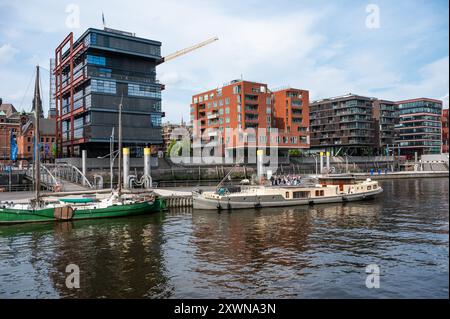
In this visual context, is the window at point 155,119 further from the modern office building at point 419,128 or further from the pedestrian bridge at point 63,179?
the modern office building at point 419,128

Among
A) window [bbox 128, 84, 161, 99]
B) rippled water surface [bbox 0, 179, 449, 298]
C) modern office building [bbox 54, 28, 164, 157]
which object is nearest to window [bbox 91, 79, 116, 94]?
modern office building [bbox 54, 28, 164, 157]

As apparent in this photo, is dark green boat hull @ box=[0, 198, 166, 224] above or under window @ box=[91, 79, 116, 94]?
under

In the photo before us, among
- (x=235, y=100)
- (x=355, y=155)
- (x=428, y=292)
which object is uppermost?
(x=235, y=100)

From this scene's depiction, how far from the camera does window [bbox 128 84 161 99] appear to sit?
325ft

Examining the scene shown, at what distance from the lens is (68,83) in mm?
109688

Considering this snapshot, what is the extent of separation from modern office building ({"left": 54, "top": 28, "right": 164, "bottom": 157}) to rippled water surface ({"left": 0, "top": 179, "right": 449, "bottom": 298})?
188 ft

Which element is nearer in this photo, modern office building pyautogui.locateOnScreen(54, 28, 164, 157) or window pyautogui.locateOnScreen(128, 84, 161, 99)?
modern office building pyautogui.locateOnScreen(54, 28, 164, 157)

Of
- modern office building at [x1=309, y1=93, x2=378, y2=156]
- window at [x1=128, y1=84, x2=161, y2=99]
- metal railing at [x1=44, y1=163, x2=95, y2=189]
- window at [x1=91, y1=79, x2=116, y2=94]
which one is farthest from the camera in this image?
modern office building at [x1=309, y1=93, x2=378, y2=156]

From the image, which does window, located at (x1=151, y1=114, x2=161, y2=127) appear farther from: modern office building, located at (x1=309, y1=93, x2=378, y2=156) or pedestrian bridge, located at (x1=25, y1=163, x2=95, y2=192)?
modern office building, located at (x1=309, y1=93, x2=378, y2=156)

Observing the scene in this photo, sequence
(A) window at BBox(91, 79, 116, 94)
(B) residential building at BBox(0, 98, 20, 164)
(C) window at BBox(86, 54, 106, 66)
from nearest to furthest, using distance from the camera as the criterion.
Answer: (A) window at BBox(91, 79, 116, 94), (C) window at BBox(86, 54, 106, 66), (B) residential building at BBox(0, 98, 20, 164)

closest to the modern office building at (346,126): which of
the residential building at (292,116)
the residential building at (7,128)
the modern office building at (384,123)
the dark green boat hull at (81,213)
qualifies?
the modern office building at (384,123)

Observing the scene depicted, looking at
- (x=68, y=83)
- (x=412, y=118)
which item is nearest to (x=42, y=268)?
(x=68, y=83)

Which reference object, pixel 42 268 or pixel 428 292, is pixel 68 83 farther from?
pixel 428 292

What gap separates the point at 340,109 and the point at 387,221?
430 feet
